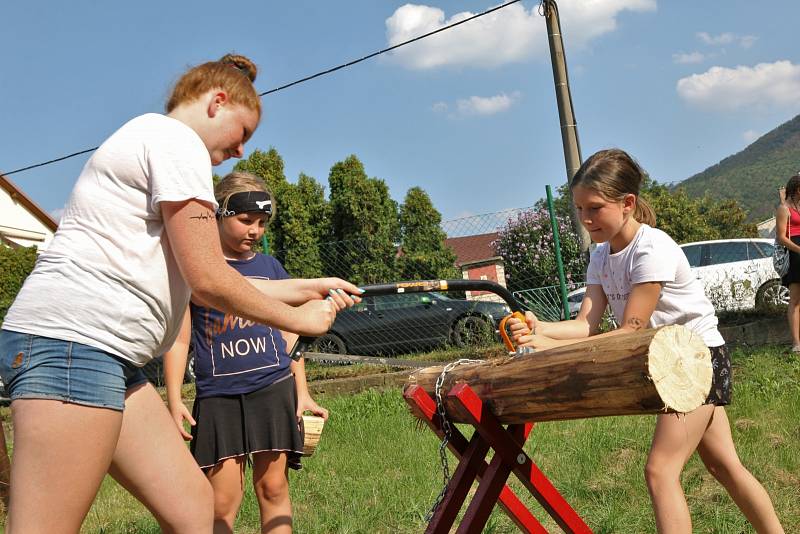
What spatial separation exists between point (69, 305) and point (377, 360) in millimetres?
6449

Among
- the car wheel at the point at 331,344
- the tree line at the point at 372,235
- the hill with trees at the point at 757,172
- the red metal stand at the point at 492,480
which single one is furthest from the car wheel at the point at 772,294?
the hill with trees at the point at 757,172

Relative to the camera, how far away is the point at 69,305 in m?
2.10

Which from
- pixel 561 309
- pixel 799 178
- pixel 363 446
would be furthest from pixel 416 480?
pixel 799 178

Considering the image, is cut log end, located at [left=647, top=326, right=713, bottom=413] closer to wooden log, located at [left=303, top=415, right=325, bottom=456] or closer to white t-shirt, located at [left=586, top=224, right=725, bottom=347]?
white t-shirt, located at [left=586, top=224, right=725, bottom=347]

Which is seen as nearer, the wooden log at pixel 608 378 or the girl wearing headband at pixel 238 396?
the wooden log at pixel 608 378

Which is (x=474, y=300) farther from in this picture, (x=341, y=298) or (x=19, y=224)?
(x=19, y=224)

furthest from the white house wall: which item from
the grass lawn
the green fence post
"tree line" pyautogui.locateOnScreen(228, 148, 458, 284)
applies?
the grass lawn

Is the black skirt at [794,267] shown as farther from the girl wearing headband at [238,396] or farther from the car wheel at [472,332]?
the girl wearing headband at [238,396]

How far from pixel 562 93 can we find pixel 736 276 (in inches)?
133

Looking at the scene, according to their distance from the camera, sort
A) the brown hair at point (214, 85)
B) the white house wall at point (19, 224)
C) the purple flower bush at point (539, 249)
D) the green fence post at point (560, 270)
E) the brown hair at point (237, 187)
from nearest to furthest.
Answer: the brown hair at point (214, 85)
the brown hair at point (237, 187)
the green fence post at point (560, 270)
the purple flower bush at point (539, 249)
the white house wall at point (19, 224)

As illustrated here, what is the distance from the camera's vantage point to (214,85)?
7.90ft

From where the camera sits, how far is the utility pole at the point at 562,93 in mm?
9952

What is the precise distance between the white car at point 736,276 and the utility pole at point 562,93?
1.68 m

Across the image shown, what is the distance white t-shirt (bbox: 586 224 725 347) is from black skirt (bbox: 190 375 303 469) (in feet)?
4.94
